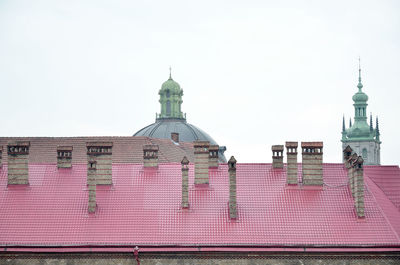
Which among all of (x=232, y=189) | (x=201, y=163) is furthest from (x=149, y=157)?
(x=232, y=189)

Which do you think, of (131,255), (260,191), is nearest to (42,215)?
(131,255)

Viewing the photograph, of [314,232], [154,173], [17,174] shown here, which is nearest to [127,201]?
[154,173]

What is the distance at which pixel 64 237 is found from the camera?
5000 cm

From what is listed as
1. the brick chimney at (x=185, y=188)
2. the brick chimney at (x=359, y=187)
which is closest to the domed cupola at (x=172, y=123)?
the brick chimney at (x=185, y=188)

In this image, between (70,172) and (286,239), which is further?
(70,172)

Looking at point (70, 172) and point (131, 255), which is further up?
point (70, 172)

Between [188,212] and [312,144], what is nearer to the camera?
[188,212]

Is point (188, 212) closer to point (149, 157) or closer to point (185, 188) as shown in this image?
point (185, 188)

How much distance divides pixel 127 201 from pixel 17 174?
259 inches

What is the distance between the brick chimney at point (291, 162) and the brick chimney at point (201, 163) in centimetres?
430

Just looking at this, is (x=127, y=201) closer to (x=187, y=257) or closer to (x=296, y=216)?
(x=187, y=257)

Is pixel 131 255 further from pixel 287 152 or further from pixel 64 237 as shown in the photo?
pixel 287 152

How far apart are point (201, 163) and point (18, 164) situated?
9954 mm

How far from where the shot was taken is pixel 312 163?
177ft
